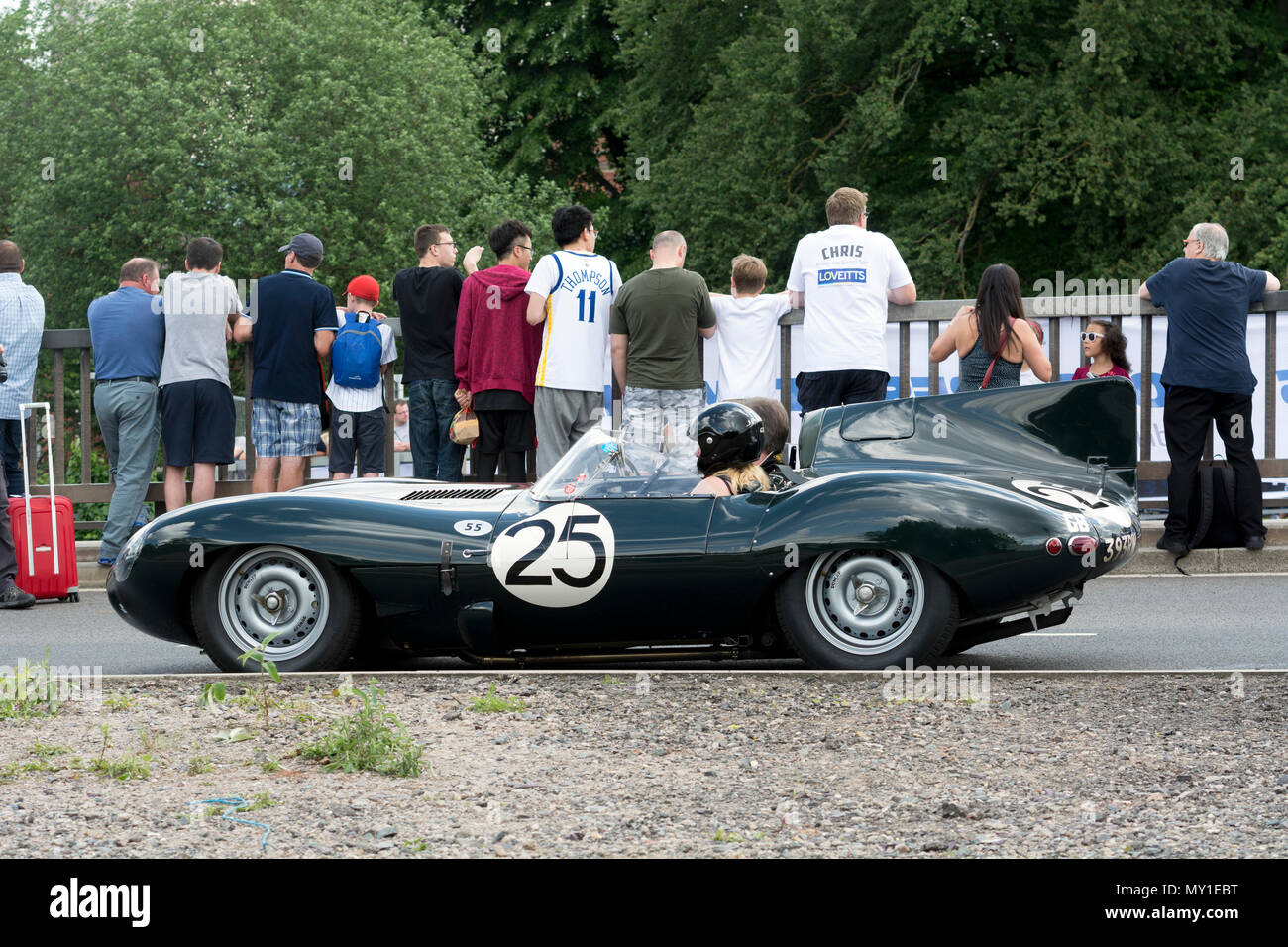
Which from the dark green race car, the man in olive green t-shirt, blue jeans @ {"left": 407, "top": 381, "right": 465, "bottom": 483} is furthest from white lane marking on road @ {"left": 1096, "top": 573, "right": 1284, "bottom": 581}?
blue jeans @ {"left": 407, "top": 381, "right": 465, "bottom": 483}

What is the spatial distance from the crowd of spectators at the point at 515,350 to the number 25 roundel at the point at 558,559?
362 cm

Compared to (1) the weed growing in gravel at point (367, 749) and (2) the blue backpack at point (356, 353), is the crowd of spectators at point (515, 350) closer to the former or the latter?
(2) the blue backpack at point (356, 353)

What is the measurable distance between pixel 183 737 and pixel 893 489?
2.92 metres

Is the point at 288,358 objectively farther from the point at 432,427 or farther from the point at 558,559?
the point at 558,559

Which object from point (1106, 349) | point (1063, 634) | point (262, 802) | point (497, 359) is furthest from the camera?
point (1106, 349)

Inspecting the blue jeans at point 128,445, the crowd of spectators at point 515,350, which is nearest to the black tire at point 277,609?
the crowd of spectators at point 515,350

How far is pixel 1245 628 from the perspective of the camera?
8.57 m

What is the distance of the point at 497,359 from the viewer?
11094mm

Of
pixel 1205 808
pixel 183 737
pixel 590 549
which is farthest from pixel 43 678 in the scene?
pixel 1205 808

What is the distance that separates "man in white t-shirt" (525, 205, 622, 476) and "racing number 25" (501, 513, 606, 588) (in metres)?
3.85

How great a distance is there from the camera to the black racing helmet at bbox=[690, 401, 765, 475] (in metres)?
7.21

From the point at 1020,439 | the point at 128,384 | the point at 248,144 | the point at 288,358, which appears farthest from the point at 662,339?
the point at 248,144

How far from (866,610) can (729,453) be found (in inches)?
34.8
